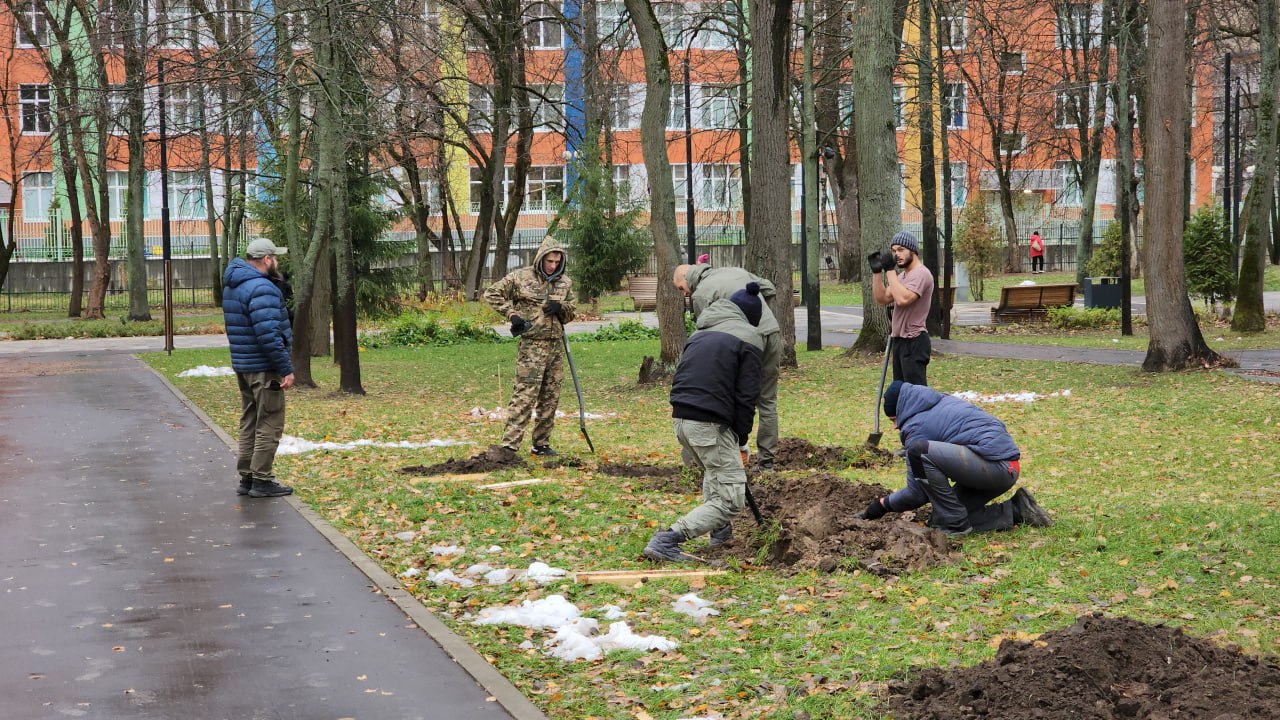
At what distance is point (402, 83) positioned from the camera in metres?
19.0

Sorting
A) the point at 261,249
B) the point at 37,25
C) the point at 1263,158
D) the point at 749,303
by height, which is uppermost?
the point at 37,25

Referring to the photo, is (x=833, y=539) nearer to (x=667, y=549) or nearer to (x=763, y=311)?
(x=667, y=549)

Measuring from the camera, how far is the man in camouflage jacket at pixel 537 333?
12.0m

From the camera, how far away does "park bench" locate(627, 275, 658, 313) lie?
1513 inches

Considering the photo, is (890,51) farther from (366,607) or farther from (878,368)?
(366,607)

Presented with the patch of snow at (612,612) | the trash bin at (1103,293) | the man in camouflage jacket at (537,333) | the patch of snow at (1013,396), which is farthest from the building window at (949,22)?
the patch of snow at (612,612)

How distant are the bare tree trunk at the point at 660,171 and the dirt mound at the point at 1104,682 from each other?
539 inches

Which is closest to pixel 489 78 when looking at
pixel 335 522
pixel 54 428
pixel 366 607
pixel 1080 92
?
pixel 1080 92

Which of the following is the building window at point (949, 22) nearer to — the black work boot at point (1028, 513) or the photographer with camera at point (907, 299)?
the photographer with camera at point (907, 299)

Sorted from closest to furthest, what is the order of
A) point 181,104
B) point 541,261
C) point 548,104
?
point 541,261 < point 181,104 < point 548,104

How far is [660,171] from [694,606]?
1271 centimetres

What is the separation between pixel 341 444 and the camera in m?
13.8

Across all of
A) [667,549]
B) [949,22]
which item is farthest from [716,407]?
[949,22]

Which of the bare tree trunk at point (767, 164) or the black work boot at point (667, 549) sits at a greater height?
the bare tree trunk at point (767, 164)
